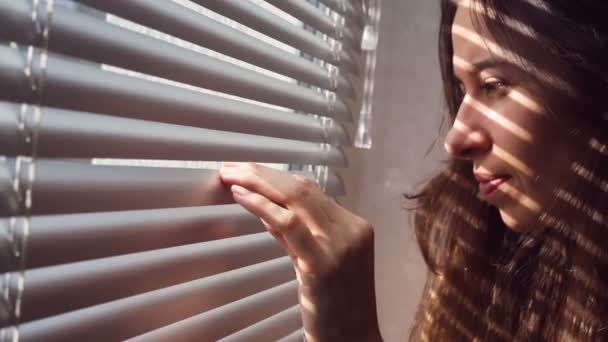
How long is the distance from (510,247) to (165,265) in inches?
26.1

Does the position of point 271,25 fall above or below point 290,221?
above

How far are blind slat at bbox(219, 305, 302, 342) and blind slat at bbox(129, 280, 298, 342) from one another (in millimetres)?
18

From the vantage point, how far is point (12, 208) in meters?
0.47

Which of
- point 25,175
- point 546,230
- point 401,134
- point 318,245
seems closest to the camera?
point 25,175

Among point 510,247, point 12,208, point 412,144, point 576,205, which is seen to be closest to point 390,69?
point 412,144

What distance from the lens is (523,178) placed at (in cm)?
77

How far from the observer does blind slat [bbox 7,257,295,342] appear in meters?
0.53

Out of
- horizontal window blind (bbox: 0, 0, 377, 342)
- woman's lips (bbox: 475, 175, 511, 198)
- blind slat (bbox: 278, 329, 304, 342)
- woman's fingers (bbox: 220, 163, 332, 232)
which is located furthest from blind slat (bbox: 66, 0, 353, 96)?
blind slat (bbox: 278, 329, 304, 342)

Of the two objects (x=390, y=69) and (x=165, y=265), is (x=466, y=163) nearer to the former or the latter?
(x=390, y=69)

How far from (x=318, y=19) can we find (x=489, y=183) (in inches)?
15.4

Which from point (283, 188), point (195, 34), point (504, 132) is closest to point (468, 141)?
point (504, 132)

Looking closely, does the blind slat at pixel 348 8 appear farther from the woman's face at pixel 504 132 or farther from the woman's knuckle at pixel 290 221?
the woman's knuckle at pixel 290 221

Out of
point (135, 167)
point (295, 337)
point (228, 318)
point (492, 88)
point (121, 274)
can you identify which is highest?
point (492, 88)

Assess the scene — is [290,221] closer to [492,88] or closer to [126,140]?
[126,140]
